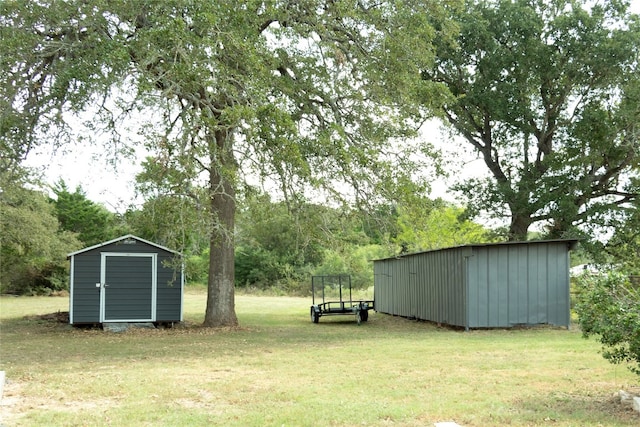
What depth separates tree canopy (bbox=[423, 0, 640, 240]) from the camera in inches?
812

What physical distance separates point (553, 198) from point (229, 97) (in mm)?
12373

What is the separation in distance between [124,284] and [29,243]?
15.8 metres

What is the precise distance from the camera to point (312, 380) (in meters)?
8.39

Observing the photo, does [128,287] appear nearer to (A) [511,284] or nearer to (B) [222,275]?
(B) [222,275]

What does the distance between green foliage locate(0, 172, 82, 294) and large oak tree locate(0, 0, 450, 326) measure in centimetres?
718

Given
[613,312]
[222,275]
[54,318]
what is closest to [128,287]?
[222,275]

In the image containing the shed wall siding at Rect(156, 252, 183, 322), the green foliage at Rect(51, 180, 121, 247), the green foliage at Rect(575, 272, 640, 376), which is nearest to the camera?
the green foliage at Rect(575, 272, 640, 376)

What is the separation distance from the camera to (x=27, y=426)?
19.4 ft

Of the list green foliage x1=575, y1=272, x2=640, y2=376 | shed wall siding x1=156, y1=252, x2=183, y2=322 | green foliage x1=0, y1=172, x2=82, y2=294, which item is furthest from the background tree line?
green foliage x1=575, y1=272, x2=640, y2=376

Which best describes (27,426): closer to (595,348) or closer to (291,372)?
(291,372)

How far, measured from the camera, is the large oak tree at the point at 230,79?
12.0 meters

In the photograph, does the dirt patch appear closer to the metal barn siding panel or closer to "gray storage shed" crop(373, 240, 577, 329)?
"gray storage shed" crop(373, 240, 577, 329)

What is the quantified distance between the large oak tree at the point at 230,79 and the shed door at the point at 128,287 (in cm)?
205

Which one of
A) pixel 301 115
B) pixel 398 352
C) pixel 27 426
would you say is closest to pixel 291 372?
pixel 398 352
